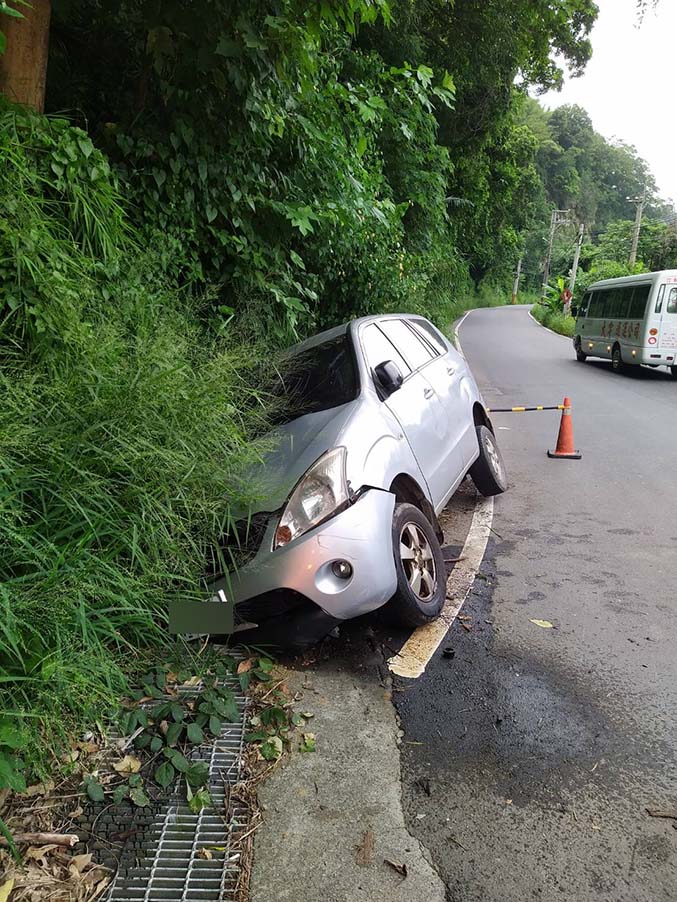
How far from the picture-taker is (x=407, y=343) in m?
5.50

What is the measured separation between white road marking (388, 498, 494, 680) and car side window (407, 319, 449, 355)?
4.85ft

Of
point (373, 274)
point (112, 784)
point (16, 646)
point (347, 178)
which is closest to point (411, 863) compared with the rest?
point (112, 784)

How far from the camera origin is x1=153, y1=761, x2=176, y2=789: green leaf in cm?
267

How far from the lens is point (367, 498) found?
357cm

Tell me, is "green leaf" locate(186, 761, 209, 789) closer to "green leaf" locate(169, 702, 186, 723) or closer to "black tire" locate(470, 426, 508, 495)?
"green leaf" locate(169, 702, 186, 723)

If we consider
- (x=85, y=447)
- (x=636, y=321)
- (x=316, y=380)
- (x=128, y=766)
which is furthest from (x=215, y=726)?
(x=636, y=321)

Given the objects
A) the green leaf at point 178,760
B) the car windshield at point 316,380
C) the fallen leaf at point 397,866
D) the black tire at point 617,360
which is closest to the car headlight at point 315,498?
the car windshield at point 316,380

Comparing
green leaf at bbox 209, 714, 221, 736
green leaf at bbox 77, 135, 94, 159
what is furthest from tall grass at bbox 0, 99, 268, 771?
green leaf at bbox 209, 714, 221, 736

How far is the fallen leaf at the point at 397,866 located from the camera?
228cm

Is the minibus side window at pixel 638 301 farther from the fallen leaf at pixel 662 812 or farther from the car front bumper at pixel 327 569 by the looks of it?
the fallen leaf at pixel 662 812

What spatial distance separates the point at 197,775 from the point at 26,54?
4248 millimetres

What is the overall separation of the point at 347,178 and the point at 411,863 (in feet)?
21.1

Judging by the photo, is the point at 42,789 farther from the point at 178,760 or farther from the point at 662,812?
the point at 662,812

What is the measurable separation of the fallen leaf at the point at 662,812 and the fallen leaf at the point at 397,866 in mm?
908
